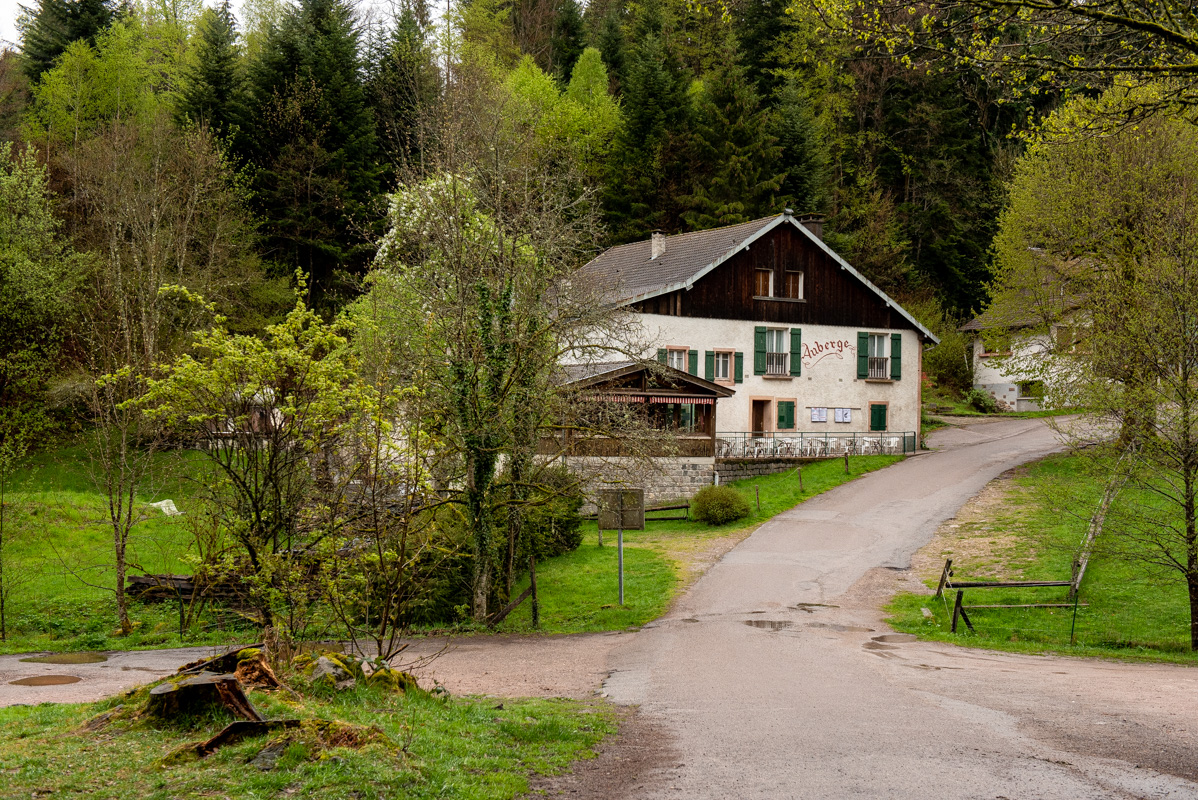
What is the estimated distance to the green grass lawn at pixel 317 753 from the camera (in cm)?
695

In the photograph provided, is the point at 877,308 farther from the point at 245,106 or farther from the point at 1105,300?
the point at 245,106

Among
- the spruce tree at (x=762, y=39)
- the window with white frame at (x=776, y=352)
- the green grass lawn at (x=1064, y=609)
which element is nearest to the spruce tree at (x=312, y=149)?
the window with white frame at (x=776, y=352)

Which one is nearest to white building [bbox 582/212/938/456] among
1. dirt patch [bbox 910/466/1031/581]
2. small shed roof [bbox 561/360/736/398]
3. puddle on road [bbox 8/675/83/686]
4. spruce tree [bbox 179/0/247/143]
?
small shed roof [bbox 561/360/736/398]

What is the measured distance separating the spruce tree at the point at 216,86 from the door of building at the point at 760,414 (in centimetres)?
2485

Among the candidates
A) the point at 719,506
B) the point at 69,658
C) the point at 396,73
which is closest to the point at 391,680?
the point at 69,658

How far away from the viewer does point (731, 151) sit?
5119cm

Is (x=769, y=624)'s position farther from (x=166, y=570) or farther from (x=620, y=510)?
(x=166, y=570)

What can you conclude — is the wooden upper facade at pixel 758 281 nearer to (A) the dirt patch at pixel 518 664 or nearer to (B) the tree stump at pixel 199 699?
(A) the dirt patch at pixel 518 664

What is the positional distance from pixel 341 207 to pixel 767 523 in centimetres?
2160

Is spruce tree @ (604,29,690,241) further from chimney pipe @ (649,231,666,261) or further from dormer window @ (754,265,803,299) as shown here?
dormer window @ (754,265,803,299)

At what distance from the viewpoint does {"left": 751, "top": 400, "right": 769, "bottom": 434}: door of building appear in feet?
131

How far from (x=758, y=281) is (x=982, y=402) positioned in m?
20.2

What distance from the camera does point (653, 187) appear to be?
52.2m

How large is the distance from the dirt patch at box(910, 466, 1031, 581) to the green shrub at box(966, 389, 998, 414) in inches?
907
